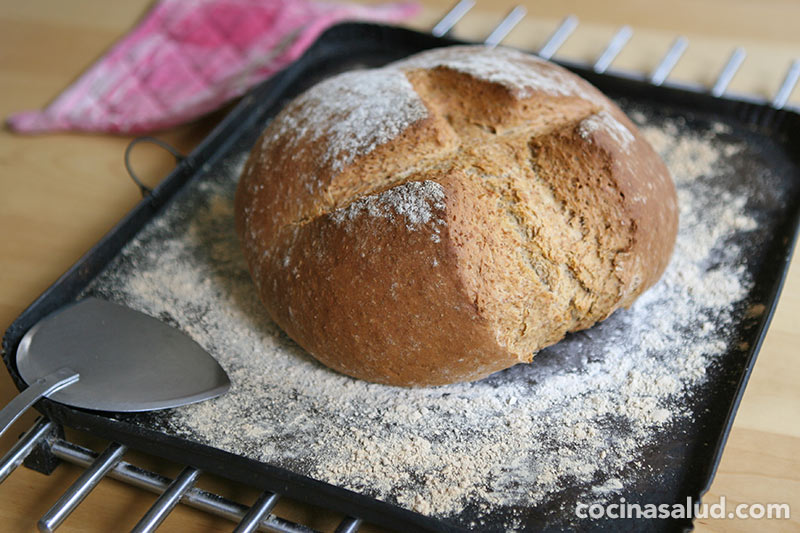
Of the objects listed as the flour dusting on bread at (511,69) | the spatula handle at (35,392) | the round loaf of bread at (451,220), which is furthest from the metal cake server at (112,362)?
the flour dusting on bread at (511,69)

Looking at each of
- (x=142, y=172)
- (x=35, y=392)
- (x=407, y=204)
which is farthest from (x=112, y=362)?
(x=142, y=172)

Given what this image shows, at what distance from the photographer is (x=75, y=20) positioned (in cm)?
197

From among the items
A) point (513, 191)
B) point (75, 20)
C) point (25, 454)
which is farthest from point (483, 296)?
point (75, 20)

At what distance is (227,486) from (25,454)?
0.84 feet

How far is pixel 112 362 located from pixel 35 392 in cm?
11

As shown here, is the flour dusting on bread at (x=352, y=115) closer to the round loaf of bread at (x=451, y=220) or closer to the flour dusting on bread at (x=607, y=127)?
the round loaf of bread at (x=451, y=220)

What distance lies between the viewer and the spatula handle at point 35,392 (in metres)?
0.93

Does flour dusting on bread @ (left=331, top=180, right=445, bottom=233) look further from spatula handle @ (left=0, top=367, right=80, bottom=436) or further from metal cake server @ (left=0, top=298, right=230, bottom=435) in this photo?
spatula handle @ (left=0, top=367, right=80, bottom=436)

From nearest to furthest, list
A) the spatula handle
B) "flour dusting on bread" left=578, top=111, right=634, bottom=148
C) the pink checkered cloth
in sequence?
1. the spatula handle
2. "flour dusting on bread" left=578, top=111, right=634, bottom=148
3. the pink checkered cloth

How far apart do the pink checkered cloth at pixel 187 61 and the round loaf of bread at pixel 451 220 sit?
1.71 ft

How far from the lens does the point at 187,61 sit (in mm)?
1748

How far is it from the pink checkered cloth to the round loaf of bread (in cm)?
52

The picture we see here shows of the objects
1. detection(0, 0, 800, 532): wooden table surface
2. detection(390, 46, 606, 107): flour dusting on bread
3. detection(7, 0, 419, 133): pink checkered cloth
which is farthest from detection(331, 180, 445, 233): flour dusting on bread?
detection(7, 0, 419, 133): pink checkered cloth

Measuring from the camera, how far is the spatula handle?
3.04 ft
